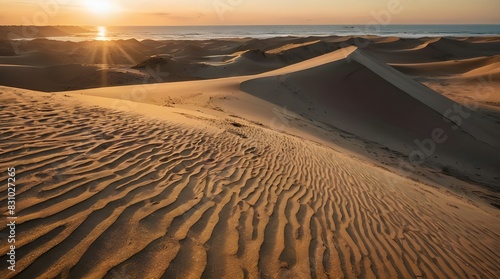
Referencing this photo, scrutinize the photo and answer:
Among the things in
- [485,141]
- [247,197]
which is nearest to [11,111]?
[247,197]

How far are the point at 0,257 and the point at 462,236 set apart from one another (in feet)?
18.4

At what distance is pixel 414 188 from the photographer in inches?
241

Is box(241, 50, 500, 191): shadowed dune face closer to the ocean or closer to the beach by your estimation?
the beach

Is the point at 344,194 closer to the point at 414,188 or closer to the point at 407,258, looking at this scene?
the point at 407,258

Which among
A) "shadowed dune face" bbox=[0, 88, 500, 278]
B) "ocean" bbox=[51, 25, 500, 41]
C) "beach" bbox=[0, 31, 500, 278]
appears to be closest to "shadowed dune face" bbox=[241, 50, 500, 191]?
"beach" bbox=[0, 31, 500, 278]

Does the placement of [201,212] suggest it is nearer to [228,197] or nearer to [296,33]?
[228,197]

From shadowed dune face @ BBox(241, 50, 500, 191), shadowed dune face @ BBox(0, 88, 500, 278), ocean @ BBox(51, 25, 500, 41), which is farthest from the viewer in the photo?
ocean @ BBox(51, 25, 500, 41)

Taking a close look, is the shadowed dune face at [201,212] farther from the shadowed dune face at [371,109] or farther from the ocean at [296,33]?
the ocean at [296,33]

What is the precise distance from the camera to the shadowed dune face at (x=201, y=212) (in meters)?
2.59

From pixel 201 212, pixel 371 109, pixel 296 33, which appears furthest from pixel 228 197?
pixel 296 33

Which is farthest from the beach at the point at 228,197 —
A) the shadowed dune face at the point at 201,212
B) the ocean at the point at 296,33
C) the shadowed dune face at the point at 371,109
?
the ocean at the point at 296,33

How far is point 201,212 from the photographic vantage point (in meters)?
3.39

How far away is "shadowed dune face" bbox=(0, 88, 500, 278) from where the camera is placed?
2588 mm

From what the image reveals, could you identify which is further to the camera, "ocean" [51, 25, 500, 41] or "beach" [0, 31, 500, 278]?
"ocean" [51, 25, 500, 41]
